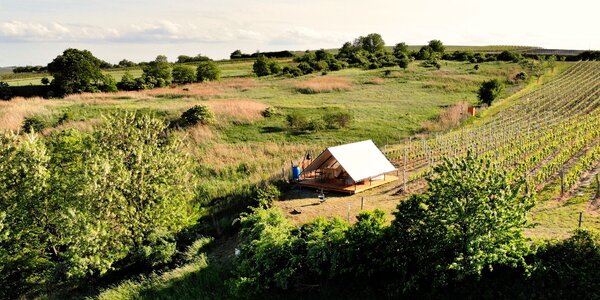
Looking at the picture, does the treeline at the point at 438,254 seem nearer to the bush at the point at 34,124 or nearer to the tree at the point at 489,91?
the bush at the point at 34,124

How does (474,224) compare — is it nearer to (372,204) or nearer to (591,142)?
(372,204)

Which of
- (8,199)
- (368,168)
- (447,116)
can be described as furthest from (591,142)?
(8,199)

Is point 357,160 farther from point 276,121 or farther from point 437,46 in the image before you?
point 437,46

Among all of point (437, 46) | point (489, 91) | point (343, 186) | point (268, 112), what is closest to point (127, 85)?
point (268, 112)

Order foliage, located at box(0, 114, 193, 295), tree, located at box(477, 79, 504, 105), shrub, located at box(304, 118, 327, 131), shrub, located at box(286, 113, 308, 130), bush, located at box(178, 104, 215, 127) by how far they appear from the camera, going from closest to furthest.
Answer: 1. foliage, located at box(0, 114, 193, 295)
2. shrub, located at box(304, 118, 327, 131)
3. bush, located at box(178, 104, 215, 127)
4. shrub, located at box(286, 113, 308, 130)
5. tree, located at box(477, 79, 504, 105)

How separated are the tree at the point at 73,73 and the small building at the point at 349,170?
48.2 meters

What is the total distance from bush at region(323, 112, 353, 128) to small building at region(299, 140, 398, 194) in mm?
13680

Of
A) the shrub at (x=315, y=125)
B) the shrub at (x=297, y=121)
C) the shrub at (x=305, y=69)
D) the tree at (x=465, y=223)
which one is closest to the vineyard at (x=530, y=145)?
the tree at (x=465, y=223)

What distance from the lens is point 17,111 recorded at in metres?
46.1

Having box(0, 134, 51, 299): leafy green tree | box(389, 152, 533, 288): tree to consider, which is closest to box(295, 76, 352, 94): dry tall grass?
box(0, 134, 51, 299): leafy green tree

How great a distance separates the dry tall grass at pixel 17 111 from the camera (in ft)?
138

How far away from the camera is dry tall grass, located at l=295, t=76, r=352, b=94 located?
60088 millimetres

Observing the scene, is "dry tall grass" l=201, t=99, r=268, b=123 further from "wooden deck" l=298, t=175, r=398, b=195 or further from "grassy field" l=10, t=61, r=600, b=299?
"wooden deck" l=298, t=175, r=398, b=195

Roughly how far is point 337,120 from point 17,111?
34.4 metres
